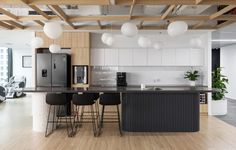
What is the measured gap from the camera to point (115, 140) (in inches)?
198

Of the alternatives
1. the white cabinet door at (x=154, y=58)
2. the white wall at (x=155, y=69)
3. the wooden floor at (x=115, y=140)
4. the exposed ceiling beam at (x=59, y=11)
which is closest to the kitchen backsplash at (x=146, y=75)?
the white wall at (x=155, y=69)

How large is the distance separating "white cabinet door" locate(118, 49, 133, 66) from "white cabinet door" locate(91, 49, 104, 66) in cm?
59

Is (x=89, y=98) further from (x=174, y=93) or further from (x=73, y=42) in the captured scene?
(x=73, y=42)

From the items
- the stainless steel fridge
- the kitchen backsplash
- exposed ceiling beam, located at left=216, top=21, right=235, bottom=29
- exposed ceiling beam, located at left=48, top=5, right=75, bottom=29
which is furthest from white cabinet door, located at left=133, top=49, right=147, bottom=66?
exposed ceiling beam, located at left=48, top=5, right=75, bottom=29

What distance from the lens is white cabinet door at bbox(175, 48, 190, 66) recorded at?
8.04m

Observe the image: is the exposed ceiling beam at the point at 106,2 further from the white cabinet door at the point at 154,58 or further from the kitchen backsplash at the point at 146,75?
the kitchen backsplash at the point at 146,75

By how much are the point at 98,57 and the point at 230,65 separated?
276 inches

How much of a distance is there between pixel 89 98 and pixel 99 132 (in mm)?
868

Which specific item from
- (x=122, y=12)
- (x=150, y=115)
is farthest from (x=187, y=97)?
(x=122, y=12)

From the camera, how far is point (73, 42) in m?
7.75

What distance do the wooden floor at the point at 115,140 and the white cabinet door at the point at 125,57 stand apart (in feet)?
8.20

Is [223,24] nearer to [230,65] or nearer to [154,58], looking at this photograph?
[154,58]

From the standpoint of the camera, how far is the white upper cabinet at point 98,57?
7995mm

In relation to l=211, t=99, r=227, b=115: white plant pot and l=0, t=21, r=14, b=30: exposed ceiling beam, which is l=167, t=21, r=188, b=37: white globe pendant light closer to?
l=211, t=99, r=227, b=115: white plant pot
